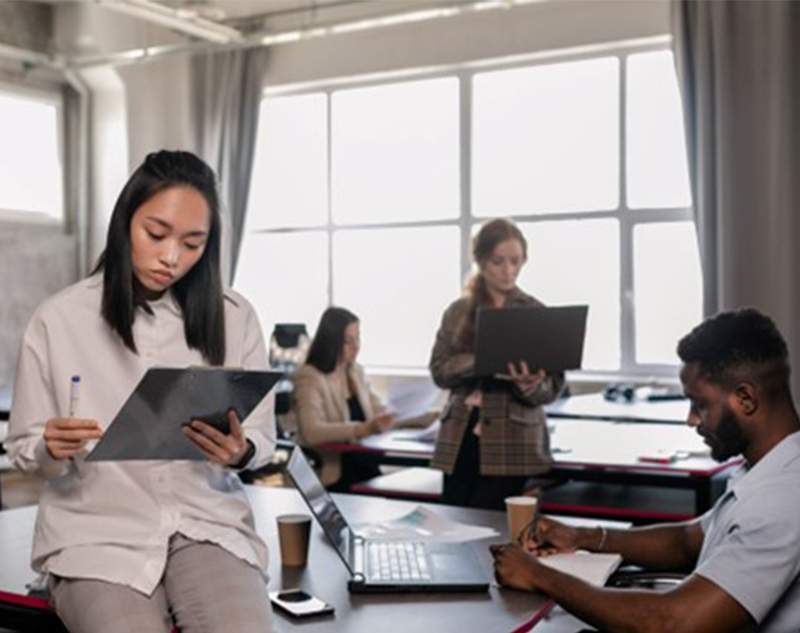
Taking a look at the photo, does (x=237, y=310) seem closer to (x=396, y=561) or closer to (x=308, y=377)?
(x=396, y=561)

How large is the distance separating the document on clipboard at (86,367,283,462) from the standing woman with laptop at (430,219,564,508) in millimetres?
1675

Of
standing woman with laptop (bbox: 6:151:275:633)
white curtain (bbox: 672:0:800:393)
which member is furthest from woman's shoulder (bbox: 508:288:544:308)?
white curtain (bbox: 672:0:800:393)

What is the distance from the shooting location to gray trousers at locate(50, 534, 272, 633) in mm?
1475

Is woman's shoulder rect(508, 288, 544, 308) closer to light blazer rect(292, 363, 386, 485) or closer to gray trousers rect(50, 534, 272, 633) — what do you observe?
light blazer rect(292, 363, 386, 485)

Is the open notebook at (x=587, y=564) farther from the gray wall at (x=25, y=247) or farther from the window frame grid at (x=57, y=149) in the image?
the window frame grid at (x=57, y=149)

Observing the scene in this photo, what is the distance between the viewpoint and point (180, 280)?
180cm

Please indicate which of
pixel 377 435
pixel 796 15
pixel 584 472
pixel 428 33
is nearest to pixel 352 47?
pixel 428 33

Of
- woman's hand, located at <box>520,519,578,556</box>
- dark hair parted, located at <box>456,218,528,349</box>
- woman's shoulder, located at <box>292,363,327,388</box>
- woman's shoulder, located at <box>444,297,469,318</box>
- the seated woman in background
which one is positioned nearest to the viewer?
woman's hand, located at <box>520,519,578,556</box>

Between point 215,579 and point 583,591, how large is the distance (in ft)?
1.96

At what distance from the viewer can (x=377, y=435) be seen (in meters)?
4.21

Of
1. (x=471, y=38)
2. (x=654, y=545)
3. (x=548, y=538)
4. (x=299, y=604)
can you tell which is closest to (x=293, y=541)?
(x=299, y=604)

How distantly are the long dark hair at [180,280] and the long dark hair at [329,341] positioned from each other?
8.80 feet

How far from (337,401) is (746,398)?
293cm

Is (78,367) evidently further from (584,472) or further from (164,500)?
(584,472)
